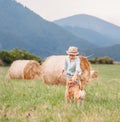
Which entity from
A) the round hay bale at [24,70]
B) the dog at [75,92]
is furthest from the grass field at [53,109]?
the round hay bale at [24,70]

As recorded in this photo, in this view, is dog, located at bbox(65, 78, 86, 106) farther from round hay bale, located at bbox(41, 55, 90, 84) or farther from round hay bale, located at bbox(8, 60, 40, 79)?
round hay bale, located at bbox(8, 60, 40, 79)

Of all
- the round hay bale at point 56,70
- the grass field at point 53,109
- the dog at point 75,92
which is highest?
the round hay bale at point 56,70

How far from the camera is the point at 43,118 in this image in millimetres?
8023

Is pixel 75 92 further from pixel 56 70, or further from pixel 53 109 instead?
pixel 56 70

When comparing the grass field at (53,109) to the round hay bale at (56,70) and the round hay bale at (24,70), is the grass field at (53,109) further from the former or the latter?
the round hay bale at (24,70)

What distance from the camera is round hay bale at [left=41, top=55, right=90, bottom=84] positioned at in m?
17.2

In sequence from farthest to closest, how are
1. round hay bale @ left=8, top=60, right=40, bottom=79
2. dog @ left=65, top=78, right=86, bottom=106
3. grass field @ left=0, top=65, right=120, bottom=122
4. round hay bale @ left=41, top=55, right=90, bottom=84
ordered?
1. round hay bale @ left=8, top=60, right=40, bottom=79
2. round hay bale @ left=41, top=55, right=90, bottom=84
3. dog @ left=65, top=78, right=86, bottom=106
4. grass field @ left=0, top=65, right=120, bottom=122

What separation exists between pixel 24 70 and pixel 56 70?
5.18 meters

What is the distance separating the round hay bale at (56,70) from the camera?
56.4ft

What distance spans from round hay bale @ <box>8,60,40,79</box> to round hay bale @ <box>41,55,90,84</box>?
176 inches

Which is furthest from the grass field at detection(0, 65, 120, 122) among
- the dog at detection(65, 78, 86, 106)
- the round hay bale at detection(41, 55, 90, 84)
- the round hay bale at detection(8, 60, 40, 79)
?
the round hay bale at detection(8, 60, 40, 79)

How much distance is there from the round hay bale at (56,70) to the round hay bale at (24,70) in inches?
176

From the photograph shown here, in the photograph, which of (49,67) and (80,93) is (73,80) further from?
(49,67)

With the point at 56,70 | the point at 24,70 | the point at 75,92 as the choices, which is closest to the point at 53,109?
the point at 75,92
